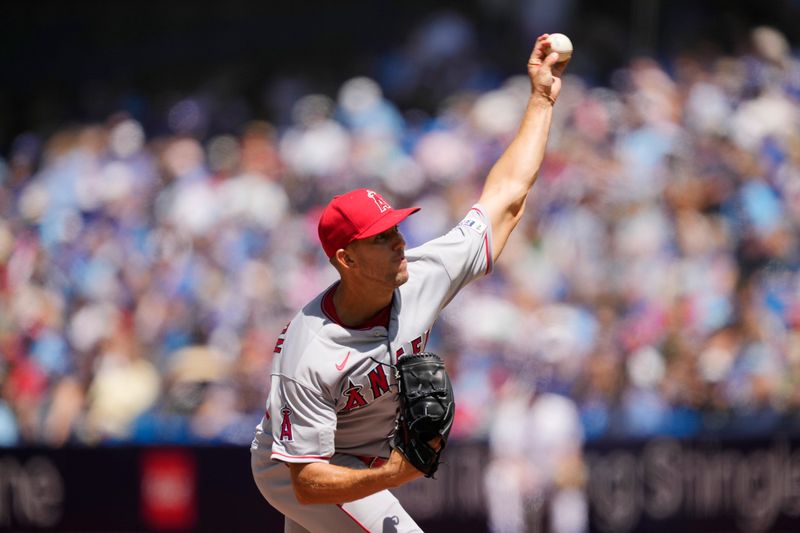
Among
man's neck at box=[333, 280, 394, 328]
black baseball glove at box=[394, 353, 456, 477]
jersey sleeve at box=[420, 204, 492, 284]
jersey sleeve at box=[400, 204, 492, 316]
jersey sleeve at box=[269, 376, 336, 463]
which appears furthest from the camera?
jersey sleeve at box=[420, 204, 492, 284]

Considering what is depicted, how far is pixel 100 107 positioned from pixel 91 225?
4.97 ft

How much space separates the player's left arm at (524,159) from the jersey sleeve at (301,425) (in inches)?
37.8

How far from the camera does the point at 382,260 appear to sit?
375 centimetres

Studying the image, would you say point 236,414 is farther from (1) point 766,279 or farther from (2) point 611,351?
(1) point 766,279

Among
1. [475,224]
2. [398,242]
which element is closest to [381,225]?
[398,242]

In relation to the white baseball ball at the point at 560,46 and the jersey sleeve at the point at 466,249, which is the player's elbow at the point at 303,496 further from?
the white baseball ball at the point at 560,46

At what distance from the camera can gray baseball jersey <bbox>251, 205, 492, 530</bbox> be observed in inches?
145

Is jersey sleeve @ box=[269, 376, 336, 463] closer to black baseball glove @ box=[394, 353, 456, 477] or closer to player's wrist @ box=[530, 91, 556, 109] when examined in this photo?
black baseball glove @ box=[394, 353, 456, 477]

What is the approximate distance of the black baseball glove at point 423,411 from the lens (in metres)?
3.44

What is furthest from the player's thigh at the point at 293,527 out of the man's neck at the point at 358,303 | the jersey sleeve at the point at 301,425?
the man's neck at the point at 358,303

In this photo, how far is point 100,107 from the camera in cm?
1098

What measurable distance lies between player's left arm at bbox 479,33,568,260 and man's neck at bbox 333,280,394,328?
23.7 inches

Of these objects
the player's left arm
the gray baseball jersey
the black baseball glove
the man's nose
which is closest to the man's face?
the man's nose

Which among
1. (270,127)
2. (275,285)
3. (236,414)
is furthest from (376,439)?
(270,127)
